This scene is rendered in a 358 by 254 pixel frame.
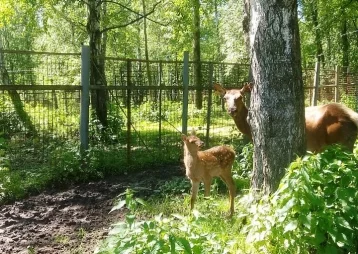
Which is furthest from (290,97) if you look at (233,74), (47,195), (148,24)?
(148,24)

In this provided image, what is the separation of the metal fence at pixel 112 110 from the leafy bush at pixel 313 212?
469 centimetres

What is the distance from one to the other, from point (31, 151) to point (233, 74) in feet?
18.3

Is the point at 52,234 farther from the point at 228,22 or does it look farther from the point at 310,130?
the point at 228,22

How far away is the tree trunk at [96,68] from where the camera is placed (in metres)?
9.64

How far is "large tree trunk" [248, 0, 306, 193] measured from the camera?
4.77 meters

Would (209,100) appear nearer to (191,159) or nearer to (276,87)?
(191,159)

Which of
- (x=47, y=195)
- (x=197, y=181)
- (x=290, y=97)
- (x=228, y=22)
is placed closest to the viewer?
(x=290, y=97)

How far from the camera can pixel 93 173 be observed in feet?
27.6

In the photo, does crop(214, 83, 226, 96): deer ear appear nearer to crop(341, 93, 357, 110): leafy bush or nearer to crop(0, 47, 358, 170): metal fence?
crop(0, 47, 358, 170): metal fence

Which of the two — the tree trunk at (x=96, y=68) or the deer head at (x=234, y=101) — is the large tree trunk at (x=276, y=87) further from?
the tree trunk at (x=96, y=68)

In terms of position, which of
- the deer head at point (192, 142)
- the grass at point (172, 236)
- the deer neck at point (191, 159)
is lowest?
the grass at point (172, 236)

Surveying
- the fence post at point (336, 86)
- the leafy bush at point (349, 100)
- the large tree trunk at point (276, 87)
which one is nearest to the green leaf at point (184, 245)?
the large tree trunk at point (276, 87)

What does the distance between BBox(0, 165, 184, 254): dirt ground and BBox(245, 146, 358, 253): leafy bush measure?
81.2 inches

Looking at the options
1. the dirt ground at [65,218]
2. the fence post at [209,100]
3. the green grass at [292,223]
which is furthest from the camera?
the fence post at [209,100]
